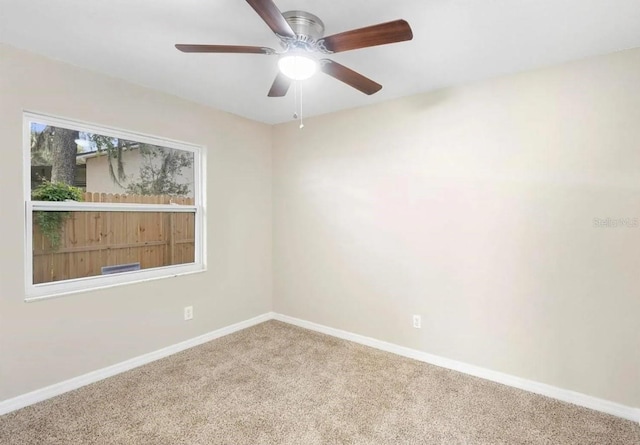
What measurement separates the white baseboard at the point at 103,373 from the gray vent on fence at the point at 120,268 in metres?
0.75

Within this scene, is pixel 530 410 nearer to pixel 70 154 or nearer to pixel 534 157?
pixel 534 157

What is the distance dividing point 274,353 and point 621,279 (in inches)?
107

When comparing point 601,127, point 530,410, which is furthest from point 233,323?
point 601,127

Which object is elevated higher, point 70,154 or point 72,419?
point 70,154

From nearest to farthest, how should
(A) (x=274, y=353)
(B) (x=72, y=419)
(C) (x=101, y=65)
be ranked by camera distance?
(B) (x=72, y=419)
(C) (x=101, y=65)
(A) (x=274, y=353)

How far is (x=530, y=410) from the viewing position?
2201mm

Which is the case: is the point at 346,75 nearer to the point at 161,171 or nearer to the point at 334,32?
the point at 334,32

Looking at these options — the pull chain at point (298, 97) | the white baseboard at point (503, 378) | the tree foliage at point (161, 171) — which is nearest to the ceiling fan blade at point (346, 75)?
the pull chain at point (298, 97)

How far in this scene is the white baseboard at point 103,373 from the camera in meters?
2.17

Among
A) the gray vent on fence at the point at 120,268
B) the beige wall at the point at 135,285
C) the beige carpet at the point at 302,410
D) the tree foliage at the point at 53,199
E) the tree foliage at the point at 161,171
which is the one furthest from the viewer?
the tree foliage at the point at 161,171

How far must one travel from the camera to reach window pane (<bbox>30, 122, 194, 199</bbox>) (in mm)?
2383

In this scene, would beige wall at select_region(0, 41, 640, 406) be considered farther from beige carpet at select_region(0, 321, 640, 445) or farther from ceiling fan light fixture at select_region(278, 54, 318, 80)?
ceiling fan light fixture at select_region(278, 54, 318, 80)

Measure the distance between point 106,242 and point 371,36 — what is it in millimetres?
2582

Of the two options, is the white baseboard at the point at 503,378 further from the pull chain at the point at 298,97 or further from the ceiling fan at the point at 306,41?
the ceiling fan at the point at 306,41
